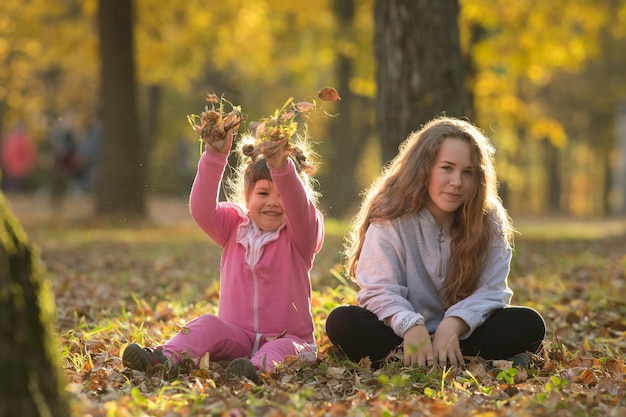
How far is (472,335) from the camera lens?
456cm

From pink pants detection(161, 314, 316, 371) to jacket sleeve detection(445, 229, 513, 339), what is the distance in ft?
2.51

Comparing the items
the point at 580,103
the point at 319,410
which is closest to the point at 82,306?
the point at 319,410

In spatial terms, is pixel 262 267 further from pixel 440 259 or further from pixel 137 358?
Result: pixel 440 259

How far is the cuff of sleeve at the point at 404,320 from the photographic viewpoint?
431 centimetres

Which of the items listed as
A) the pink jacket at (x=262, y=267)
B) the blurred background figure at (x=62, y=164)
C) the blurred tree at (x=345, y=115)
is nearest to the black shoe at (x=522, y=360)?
the pink jacket at (x=262, y=267)

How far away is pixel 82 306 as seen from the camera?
6582 mm

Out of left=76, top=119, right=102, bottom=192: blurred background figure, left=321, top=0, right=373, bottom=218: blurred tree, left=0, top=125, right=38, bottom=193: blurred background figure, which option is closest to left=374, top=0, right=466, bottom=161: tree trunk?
left=321, top=0, right=373, bottom=218: blurred tree

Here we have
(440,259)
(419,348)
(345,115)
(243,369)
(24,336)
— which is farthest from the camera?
(345,115)

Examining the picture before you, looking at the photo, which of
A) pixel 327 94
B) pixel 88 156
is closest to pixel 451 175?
pixel 327 94

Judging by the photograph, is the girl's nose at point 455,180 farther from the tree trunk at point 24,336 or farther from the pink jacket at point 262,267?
the tree trunk at point 24,336

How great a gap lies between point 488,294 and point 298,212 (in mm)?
1056

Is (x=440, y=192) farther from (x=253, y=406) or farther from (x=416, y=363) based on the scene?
(x=253, y=406)

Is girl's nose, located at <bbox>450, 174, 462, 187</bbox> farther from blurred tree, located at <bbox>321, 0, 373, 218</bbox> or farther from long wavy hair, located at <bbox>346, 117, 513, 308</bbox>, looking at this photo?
blurred tree, located at <bbox>321, 0, 373, 218</bbox>

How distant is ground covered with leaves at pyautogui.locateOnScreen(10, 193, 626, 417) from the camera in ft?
11.4
